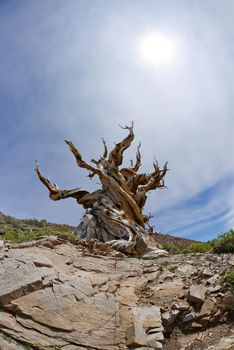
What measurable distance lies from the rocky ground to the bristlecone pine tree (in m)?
4.28

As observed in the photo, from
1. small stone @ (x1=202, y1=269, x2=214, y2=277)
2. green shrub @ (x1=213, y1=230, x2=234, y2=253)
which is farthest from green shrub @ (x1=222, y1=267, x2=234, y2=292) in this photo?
green shrub @ (x1=213, y1=230, x2=234, y2=253)

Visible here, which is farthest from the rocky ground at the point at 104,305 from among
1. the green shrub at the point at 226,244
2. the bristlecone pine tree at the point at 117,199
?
the bristlecone pine tree at the point at 117,199

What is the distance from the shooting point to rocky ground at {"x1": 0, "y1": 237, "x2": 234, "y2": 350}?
19.5ft

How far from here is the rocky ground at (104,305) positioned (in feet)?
19.5

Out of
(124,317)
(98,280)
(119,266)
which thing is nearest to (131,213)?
(119,266)

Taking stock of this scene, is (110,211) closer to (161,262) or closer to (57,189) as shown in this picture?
(57,189)

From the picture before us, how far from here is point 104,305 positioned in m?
6.90

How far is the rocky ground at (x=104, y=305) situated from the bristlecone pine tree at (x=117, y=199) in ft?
14.0

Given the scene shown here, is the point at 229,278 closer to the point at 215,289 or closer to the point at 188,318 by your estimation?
the point at 215,289

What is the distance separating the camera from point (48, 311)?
624 centimetres

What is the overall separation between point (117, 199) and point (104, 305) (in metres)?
8.29

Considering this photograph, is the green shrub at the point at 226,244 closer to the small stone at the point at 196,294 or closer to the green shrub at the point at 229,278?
the green shrub at the point at 229,278

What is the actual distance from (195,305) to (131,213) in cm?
799

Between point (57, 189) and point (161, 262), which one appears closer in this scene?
point (161, 262)
